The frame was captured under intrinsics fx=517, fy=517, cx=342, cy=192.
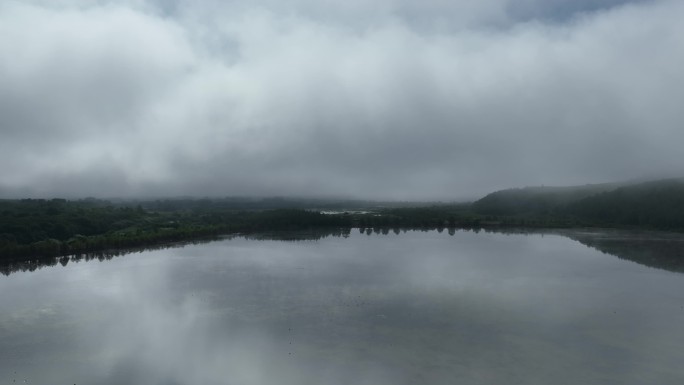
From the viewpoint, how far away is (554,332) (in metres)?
11.1

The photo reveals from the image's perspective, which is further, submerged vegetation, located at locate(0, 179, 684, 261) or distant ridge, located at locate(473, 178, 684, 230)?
distant ridge, located at locate(473, 178, 684, 230)

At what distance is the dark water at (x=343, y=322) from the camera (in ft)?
29.2

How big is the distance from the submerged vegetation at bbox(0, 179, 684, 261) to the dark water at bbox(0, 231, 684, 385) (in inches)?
208

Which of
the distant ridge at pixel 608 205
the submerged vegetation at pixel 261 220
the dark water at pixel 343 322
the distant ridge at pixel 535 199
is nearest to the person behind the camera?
the dark water at pixel 343 322

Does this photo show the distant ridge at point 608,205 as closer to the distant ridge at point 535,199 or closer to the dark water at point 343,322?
the distant ridge at point 535,199

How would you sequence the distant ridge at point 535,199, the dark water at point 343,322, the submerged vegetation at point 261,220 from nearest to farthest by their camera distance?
the dark water at point 343,322 < the submerged vegetation at point 261,220 < the distant ridge at point 535,199

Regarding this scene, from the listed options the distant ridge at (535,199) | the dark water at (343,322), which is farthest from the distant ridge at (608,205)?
the dark water at (343,322)

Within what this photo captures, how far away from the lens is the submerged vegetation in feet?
81.5

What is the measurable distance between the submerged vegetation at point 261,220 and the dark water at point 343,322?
5278 millimetres

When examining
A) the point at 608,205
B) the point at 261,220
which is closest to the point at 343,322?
the point at 261,220

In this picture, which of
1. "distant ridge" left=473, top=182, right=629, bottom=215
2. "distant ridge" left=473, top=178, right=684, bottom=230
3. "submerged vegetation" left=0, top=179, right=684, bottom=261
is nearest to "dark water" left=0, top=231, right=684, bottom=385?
"submerged vegetation" left=0, top=179, right=684, bottom=261

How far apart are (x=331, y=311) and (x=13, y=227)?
1933 cm

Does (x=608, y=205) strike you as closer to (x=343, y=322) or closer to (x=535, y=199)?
(x=535, y=199)

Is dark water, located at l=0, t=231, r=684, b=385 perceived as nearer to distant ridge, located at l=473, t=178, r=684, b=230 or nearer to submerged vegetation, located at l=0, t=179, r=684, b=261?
submerged vegetation, located at l=0, t=179, r=684, b=261
